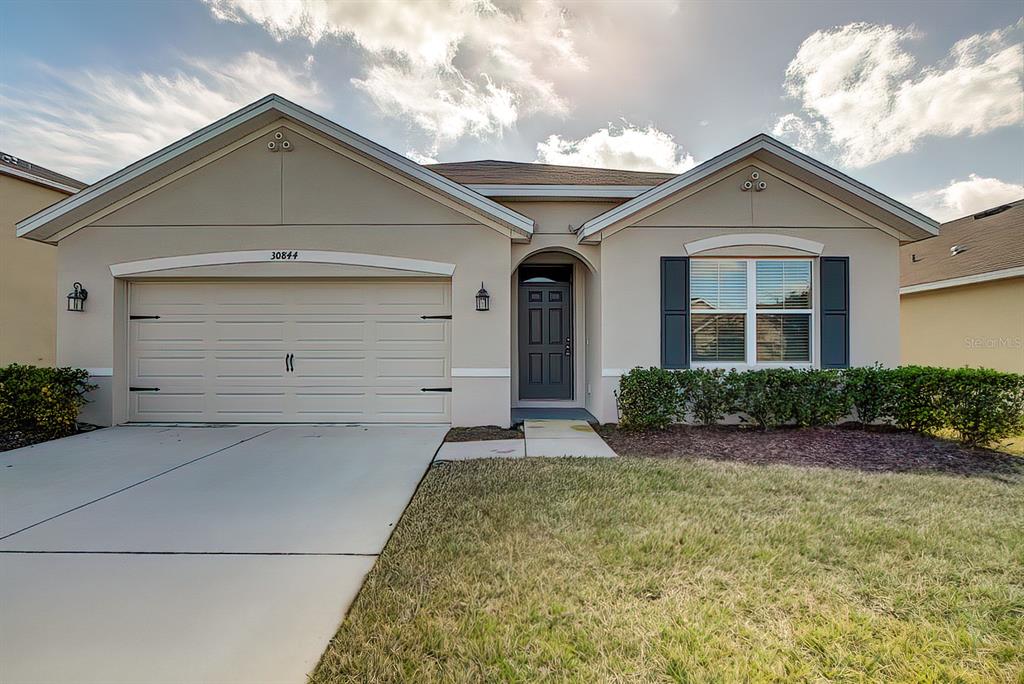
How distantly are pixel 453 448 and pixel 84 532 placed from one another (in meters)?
3.50

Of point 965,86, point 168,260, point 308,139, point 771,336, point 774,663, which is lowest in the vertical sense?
point 774,663

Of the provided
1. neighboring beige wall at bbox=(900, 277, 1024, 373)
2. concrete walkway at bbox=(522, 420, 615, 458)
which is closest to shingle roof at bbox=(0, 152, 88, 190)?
concrete walkway at bbox=(522, 420, 615, 458)

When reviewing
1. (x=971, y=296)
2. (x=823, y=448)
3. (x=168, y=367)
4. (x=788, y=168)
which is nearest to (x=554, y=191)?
(x=788, y=168)

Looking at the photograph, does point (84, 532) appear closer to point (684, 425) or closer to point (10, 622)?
point (10, 622)

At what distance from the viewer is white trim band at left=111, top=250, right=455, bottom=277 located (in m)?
6.98

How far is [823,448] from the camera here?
5.72 meters

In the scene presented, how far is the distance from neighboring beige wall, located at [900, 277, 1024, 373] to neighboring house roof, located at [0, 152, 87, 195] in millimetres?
20373

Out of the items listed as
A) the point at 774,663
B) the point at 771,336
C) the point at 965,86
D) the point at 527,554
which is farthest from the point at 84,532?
the point at 965,86

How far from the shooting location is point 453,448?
5.79 m

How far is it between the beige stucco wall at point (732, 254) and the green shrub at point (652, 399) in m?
0.60

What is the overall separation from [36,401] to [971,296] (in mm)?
17639

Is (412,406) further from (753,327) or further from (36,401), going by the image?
(753,327)

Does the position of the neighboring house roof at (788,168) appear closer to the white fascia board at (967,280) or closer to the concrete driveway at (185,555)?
the white fascia board at (967,280)

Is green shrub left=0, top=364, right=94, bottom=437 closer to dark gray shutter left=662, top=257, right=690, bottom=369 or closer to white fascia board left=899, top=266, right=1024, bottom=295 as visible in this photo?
dark gray shutter left=662, top=257, right=690, bottom=369
